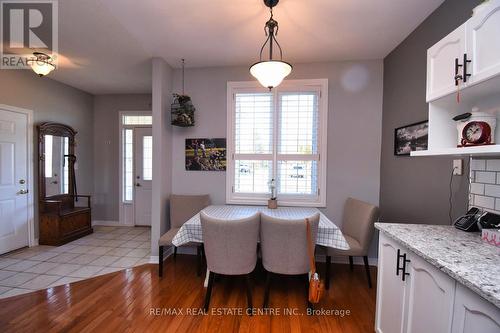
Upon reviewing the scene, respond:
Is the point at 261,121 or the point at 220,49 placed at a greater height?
the point at 220,49

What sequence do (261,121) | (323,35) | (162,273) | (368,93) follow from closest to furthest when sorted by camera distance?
(323,35) < (162,273) < (368,93) < (261,121)

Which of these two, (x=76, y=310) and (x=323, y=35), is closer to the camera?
(x=76, y=310)

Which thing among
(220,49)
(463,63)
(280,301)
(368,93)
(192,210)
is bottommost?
(280,301)

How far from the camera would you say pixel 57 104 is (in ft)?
12.0

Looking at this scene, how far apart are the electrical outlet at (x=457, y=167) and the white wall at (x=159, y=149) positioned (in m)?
2.97

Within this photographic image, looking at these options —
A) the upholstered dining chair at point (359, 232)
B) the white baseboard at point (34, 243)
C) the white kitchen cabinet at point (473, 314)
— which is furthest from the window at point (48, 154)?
the white kitchen cabinet at point (473, 314)

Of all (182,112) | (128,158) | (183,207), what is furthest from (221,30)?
(128,158)

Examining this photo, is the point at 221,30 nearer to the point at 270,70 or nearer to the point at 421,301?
the point at 270,70

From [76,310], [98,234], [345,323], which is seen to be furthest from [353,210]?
[98,234]

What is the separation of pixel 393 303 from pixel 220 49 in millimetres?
2855

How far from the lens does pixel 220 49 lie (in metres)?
2.59

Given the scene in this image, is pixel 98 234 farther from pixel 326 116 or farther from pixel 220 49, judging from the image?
pixel 326 116

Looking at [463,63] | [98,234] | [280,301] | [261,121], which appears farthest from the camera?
[98,234]

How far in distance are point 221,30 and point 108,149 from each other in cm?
348
